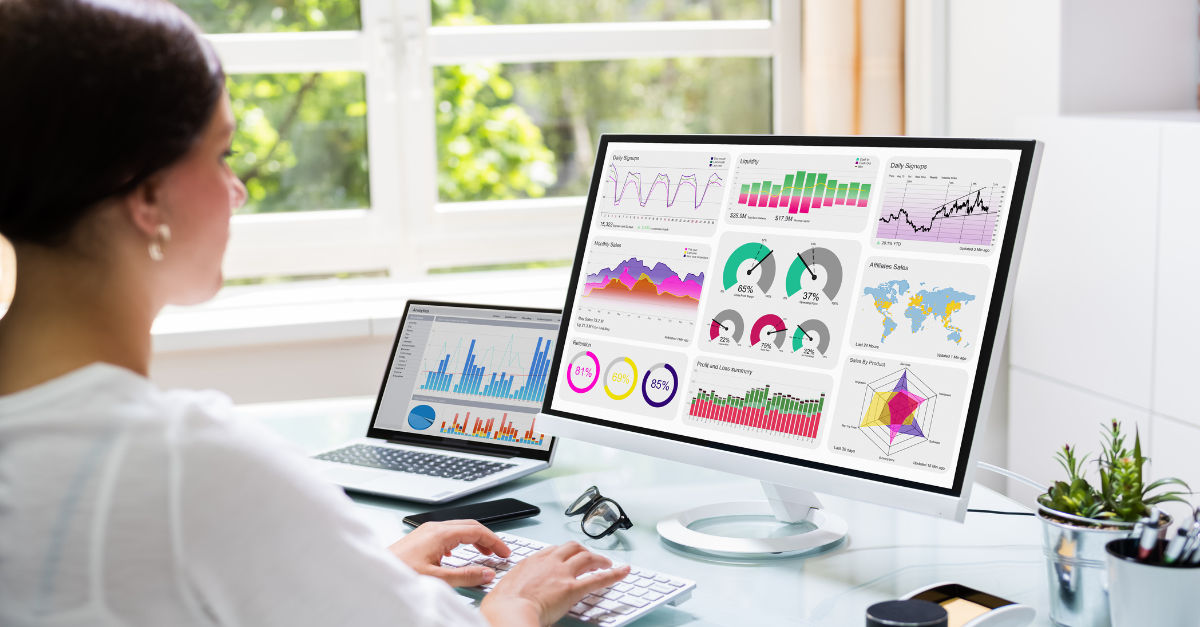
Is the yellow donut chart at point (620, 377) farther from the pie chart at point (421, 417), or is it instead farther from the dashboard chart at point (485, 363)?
the pie chart at point (421, 417)

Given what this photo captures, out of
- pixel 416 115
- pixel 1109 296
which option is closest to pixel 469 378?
pixel 1109 296

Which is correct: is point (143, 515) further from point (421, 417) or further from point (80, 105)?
point (421, 417)

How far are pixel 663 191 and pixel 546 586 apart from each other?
0.53 m

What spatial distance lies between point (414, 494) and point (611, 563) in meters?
0.38

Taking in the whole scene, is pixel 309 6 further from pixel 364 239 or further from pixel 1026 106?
pixel 1026 106

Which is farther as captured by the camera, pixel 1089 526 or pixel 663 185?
pixel 663 185

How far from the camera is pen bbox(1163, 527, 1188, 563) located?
2.68 ft

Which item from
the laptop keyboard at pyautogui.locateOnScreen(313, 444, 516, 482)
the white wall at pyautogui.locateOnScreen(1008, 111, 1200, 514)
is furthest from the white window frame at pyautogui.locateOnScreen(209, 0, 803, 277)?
the laptop keyboard at pyautogui.locateOnScreen(313, 444, 516, 482)

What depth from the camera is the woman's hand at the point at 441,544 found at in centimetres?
107

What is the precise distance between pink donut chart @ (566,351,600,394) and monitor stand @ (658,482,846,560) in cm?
19

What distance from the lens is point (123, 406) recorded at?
26.4 inches

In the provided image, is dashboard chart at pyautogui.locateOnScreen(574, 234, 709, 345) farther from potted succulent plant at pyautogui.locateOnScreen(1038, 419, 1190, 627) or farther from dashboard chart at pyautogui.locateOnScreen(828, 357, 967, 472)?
potted succulent plant at pyautogui.locateOnScreen(1038, 419, 1190, 627)

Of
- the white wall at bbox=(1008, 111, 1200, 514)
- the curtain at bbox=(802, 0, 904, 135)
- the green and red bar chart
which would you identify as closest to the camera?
the green and red bar chart

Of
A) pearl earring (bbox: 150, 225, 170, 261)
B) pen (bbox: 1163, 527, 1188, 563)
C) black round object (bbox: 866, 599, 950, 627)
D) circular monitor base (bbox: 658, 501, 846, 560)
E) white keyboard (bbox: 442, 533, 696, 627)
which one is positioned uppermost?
pearl earring (bbox: 150, 225, 170, 261)
